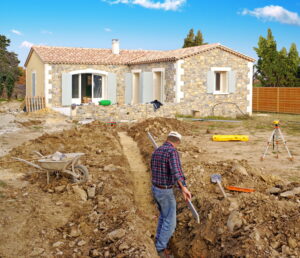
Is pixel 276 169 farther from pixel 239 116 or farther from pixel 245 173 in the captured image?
pixel 239 116

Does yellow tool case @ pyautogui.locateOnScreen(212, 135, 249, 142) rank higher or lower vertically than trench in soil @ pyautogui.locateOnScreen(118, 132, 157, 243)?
higher

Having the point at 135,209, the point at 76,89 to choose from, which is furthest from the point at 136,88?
the point at 135,209

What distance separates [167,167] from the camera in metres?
5.80

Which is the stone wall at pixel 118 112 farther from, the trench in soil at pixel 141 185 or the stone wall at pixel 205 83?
the trench in soil at pixel 141 185

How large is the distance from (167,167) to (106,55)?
21230 mm

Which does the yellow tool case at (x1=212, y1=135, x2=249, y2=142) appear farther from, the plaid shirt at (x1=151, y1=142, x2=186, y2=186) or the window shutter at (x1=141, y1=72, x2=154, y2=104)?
the window shutter at (x1=141, y1=72, x2=154, y2=104)

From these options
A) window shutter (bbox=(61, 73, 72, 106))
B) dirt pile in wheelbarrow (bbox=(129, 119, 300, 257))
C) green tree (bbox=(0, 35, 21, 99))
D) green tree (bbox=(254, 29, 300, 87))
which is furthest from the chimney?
dirt pile in wheelbarrow (bbox=(129, 119, 300, 257))

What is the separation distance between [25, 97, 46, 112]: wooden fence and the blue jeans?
18.3 meters

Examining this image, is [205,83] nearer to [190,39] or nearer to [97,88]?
[97,88]

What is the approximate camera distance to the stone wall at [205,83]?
72.7 ft

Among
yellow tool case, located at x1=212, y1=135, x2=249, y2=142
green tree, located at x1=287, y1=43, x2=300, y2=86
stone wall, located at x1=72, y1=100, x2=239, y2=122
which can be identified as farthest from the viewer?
green tree, located at x1=287, y1=43, x2=300, y2=86

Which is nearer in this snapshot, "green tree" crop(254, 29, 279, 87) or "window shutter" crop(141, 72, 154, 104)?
"window shutter" crop(141, 72, 154, 104)

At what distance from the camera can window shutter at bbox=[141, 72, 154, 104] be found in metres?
23.5

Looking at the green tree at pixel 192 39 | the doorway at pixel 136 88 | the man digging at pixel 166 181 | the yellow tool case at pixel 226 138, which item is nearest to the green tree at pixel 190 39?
the green tree at pixel 192 39
